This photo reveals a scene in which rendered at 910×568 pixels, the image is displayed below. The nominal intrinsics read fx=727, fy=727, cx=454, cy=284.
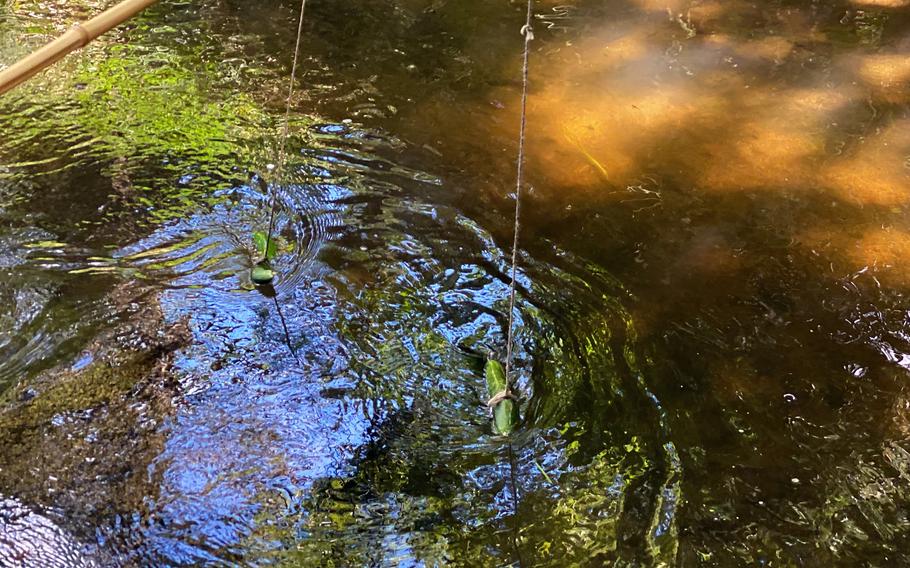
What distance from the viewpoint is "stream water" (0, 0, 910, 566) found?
6.34ft

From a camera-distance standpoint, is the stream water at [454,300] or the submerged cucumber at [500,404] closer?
the stream water at [454,300]

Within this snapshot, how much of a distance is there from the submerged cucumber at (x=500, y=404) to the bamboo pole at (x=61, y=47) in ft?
4.68

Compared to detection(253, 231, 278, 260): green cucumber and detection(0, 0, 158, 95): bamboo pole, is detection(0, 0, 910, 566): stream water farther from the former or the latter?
detection(0, 0, 158, 95): bamboo pole

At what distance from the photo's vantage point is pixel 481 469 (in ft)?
6.69

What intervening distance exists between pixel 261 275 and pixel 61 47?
1001mm

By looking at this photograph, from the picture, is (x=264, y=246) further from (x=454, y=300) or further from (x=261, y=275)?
(x=454, y=300)

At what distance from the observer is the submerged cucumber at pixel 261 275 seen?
2594mm

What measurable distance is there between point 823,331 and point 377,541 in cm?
169

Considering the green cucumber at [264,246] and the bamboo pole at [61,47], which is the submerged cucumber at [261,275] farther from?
the bamboo pole at [61,47]

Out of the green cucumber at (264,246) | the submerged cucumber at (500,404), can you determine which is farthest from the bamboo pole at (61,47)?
the submerged cucumber at (500,404)

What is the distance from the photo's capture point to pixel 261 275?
259cm

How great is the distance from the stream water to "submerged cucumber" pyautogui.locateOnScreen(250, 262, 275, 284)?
4 cm

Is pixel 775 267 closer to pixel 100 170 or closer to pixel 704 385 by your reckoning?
pixel 704 385

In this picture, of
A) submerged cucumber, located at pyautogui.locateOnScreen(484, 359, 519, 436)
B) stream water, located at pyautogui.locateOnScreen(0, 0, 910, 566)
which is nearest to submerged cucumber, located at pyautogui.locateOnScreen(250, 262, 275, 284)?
stream water, located at pyautogui.locateOnScreen(0, 0, 910, 566)
